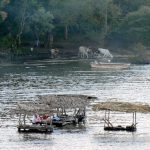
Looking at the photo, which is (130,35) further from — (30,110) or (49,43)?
(30,110)

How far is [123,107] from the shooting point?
8300cm

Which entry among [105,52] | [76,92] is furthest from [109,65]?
[76,92]

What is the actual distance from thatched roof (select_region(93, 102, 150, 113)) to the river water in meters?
1.04

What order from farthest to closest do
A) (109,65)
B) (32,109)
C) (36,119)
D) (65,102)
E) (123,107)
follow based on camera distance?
1. (109,65)
2. (123,107)
3. (65,102)
4. (36,119)
5. (32,109)

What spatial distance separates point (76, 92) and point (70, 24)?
2394 inches

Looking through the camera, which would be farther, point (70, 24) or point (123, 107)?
point (70, 24)

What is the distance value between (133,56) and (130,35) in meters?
13.0

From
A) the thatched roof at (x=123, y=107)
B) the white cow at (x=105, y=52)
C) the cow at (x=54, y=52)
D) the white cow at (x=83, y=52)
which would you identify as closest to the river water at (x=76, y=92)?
the thatched roof at (x=123, y=107)

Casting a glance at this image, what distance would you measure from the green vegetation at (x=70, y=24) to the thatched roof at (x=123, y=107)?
6704 cm

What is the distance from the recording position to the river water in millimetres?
67419

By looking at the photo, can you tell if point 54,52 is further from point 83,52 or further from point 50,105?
point 50,105

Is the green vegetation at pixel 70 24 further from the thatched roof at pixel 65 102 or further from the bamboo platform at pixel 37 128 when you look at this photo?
the bamboo platform at pixel 37 128

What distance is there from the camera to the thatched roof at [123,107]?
8250 centimetres

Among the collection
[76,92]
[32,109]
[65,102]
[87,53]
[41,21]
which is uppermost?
[41,21]
